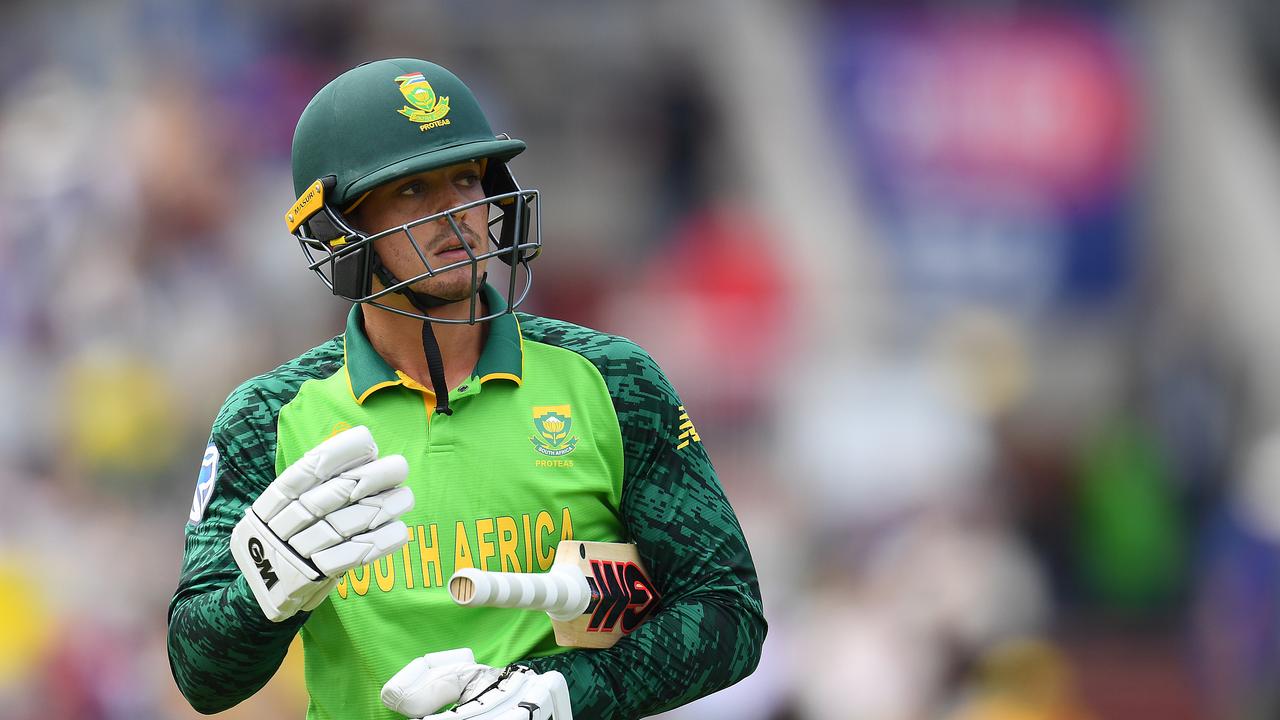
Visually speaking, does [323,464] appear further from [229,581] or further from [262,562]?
[229,581]

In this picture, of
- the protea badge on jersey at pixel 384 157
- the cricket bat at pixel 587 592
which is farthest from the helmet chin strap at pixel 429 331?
the cricket bat at pixel 587 592

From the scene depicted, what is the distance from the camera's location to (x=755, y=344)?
1039cm

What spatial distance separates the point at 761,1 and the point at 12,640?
741 centimetres

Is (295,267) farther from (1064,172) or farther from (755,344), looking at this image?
(1064,172)

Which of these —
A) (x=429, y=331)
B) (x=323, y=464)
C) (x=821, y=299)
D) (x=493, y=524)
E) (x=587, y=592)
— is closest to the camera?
(x=323, y=464)

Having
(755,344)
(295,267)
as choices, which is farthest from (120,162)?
(755,344)

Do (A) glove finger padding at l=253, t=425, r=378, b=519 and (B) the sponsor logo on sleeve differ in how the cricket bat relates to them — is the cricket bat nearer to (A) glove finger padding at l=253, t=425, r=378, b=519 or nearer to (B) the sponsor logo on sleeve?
(A) glove finger padding at l=253, t=425, r=378, b=519

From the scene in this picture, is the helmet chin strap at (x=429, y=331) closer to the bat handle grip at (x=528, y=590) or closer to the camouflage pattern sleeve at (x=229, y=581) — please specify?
the camouflage pattern sleeve at (x=229, y=581)

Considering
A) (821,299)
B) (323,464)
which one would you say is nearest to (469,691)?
(323,464)

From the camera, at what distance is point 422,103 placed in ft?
9.72

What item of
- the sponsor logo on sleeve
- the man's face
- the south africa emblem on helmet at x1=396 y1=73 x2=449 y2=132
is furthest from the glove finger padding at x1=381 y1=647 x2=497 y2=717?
the south africa emblem on helmet at x1=396 y1=73 x2=449 y2=132

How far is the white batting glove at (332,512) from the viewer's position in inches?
101

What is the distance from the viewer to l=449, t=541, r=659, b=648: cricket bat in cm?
264

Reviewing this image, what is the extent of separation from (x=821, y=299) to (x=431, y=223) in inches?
323
